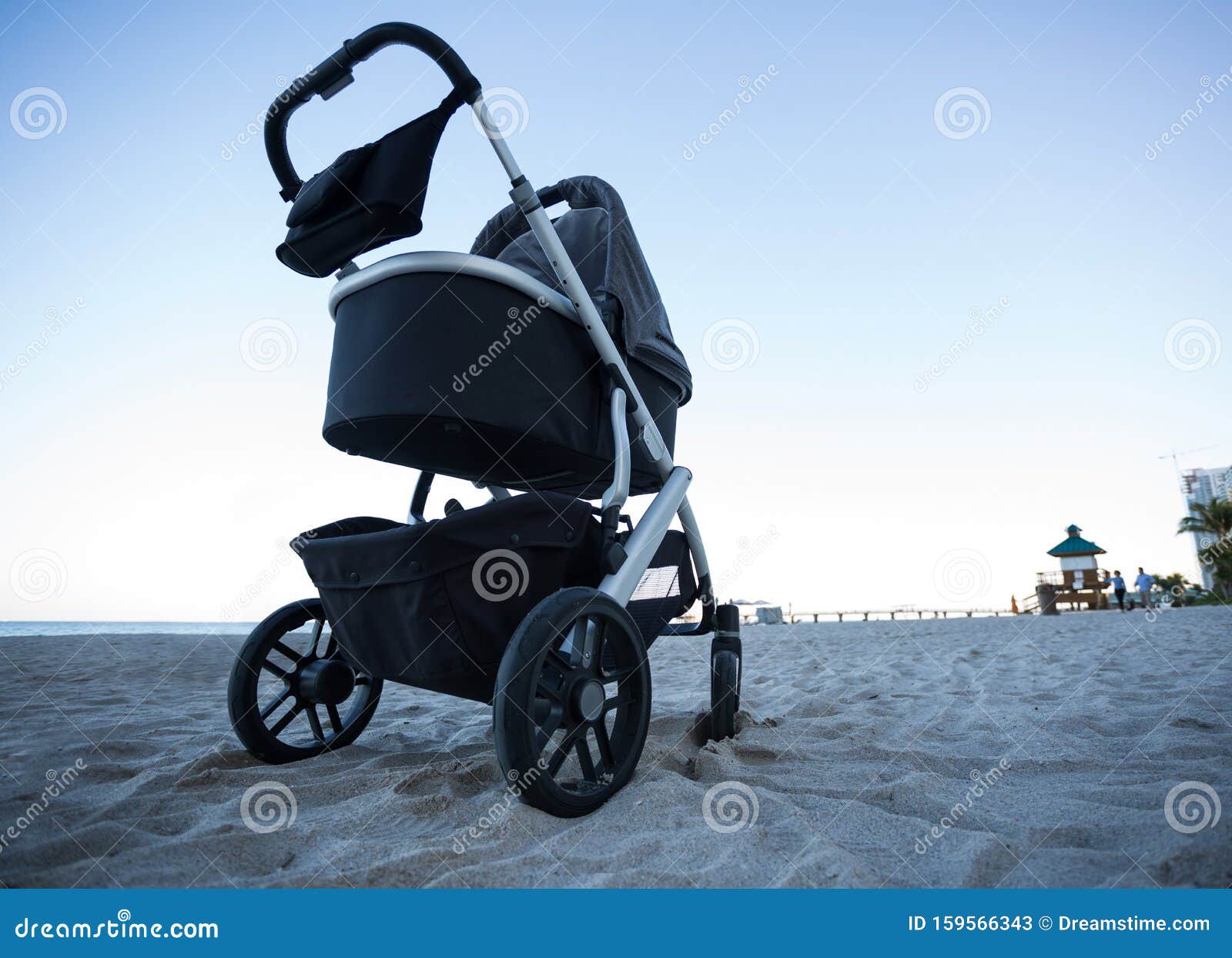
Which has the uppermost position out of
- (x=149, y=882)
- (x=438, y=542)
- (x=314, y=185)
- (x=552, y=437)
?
(x=314, y=185)

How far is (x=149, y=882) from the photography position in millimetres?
1280

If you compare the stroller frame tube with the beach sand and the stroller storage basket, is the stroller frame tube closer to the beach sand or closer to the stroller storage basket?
the stroller storage basket

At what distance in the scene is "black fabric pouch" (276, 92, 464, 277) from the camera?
169cm

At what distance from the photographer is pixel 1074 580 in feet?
71.5

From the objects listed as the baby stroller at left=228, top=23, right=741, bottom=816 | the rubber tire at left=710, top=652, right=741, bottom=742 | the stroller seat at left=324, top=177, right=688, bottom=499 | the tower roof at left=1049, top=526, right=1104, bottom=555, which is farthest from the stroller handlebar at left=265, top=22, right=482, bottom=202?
the tower roof at left=1049, top=526, right=1104, bottom=555

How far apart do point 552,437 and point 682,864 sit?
1.09 metres

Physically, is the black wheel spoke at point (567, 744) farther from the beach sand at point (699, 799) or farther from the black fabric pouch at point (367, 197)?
the black fabric pouch at point (367, 197)

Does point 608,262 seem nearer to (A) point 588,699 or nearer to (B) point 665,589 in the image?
(B) point 665,589

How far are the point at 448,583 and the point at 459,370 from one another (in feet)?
1.70

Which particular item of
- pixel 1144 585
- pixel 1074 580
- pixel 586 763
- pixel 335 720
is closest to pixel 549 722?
pixel 586 763

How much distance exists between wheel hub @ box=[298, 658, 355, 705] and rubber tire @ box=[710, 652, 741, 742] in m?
1.16

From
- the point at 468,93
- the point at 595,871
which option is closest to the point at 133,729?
the point at 595,871

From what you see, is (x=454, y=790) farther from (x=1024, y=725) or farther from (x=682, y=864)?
(x=1024, y=725)

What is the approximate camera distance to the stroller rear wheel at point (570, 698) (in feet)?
4.84
